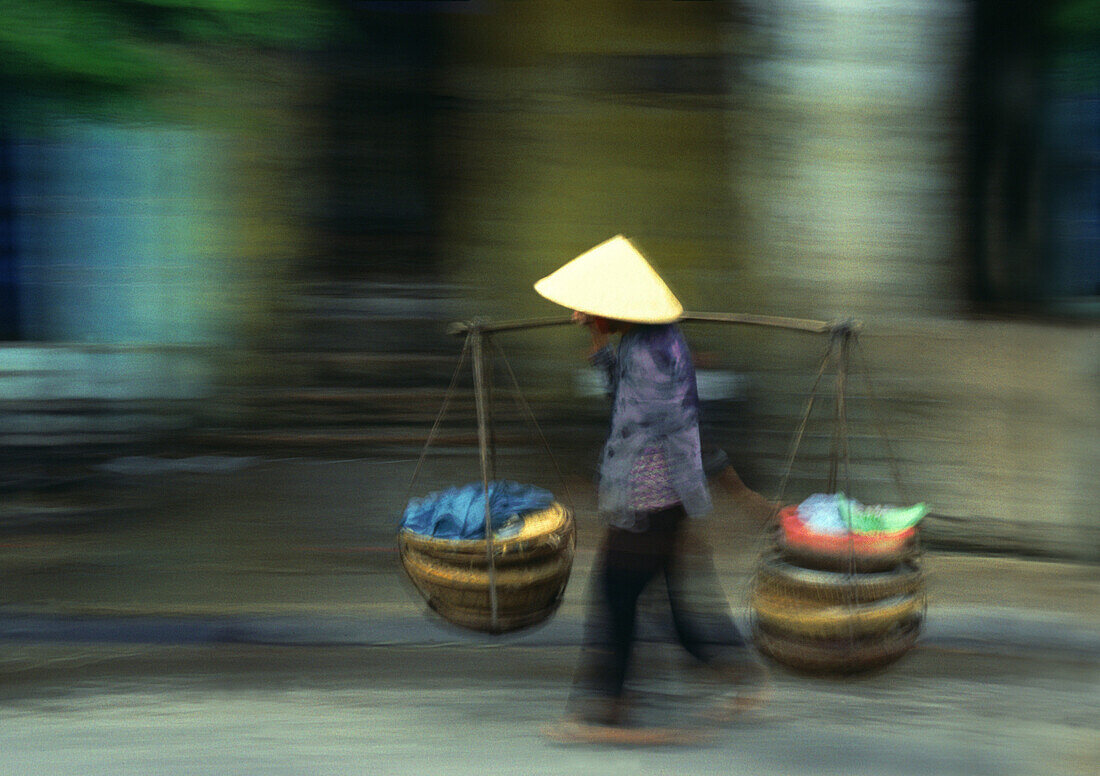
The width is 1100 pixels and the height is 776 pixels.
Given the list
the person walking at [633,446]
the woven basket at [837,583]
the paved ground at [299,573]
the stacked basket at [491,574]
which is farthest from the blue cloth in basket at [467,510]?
the paved ground at [299,573]

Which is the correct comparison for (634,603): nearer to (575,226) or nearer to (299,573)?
(299,573)

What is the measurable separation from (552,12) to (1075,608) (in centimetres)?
369

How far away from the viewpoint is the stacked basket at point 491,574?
327 cm

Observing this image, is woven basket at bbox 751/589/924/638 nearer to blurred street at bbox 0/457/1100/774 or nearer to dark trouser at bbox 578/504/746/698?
blurred street at bbox 0/457/1100/774

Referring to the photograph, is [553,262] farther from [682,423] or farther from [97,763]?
[97,763]

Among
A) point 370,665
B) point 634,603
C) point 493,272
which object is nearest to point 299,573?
point 370,665

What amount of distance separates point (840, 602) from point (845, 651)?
5.0 inches

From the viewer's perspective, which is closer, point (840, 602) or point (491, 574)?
point (840, 602)

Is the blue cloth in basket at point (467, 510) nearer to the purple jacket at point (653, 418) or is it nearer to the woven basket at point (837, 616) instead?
the purple jacket at point (653, 418)

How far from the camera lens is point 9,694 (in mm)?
4090

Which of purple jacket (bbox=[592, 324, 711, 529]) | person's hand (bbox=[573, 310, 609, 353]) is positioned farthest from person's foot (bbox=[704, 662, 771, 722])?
person's hand (bbox=[573, 310, 609, 353])

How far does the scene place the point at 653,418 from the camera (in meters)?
3.36

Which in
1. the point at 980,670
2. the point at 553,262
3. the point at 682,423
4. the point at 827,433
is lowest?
the point at 980,670

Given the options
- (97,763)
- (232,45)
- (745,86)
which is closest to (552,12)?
(745,86)
